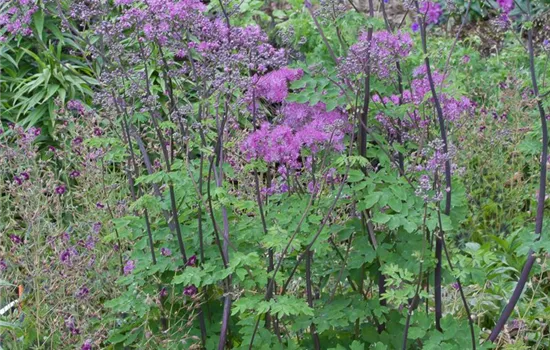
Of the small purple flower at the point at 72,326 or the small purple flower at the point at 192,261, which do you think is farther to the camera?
the small purple flower at the point at 72,326

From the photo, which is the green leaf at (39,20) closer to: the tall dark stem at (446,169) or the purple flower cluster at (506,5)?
the tall dark stem at (446,169)

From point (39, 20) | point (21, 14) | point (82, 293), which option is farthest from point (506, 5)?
point (39, 20)

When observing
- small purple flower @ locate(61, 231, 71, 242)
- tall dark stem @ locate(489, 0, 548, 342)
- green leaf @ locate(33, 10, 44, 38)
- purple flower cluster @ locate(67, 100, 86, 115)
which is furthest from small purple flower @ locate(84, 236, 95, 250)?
green leaf @ locate(33, 10, 44, 38)

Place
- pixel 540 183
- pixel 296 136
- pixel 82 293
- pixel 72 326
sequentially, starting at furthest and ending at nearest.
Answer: pixel 82 293
pixel 72 326
pixel 540 183
pixel 296 136

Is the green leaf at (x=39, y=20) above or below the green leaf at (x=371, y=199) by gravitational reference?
above

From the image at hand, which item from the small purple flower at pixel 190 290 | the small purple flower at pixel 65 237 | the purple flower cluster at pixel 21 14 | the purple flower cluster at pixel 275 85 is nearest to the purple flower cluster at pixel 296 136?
the purple flower cluster at pixel 275 85

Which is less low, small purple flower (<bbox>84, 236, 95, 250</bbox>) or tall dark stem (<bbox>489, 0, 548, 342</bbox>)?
tall dark stem (<bbox>489, 0, 548, 342</bbox>)

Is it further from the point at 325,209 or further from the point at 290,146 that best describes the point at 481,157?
the point at 290,146

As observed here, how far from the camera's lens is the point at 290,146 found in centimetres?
263

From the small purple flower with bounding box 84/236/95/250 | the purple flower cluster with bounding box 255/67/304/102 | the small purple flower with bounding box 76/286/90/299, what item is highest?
the purple flower cluster with bounding box 255/67/304/102

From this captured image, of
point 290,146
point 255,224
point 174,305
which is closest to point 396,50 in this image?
point 290,146

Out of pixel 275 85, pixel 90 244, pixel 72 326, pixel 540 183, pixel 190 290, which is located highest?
pixel 275 85

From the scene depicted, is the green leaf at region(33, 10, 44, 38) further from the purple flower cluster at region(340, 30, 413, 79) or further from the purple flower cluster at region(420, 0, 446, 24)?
the purple flower cluster at region(420, 0, 446, 24)

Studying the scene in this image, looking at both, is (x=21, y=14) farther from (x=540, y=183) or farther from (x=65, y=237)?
(x=540, y=183)
